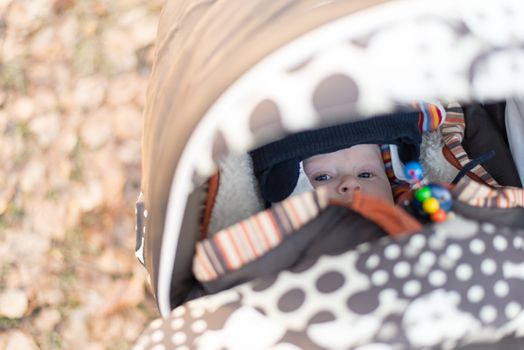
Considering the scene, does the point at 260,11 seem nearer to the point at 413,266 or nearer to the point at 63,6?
the point at 413,266

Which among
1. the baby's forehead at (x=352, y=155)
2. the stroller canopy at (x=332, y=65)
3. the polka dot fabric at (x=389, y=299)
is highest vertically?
the stroller canopy at (x=332, y=65)

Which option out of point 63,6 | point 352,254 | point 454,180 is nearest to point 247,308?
point 352,254

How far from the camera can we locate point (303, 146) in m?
1.03

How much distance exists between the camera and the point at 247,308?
764 mm

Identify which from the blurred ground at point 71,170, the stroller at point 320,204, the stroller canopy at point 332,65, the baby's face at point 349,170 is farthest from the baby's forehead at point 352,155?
the blurred ground at point 71,170

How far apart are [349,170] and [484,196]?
299 mm

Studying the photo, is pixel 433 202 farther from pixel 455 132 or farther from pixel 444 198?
pixel 455 132

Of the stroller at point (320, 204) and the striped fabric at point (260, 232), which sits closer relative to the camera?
the stroller at point (320, 204)

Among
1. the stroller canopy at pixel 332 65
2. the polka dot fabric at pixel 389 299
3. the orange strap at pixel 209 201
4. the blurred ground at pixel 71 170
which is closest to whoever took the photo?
the stroller canopy at pixel 332 65

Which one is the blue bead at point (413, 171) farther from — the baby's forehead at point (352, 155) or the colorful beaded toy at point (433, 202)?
the colorful beaded toy at point (433, 202)

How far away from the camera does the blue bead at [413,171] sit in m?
1.06

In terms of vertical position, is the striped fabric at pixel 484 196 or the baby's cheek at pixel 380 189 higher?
the striped fabric at pixel 484 196

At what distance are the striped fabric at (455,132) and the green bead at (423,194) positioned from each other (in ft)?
0.95

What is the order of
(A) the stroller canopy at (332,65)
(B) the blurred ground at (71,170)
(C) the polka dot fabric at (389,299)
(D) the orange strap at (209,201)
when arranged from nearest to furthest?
1. (A) the stroller canopy at (332,65)
2. (C) the polka dot fabric at (389,299)
3. (D) the orange strap at (209,201)
4. (B) the blurred ground at (71,170)
